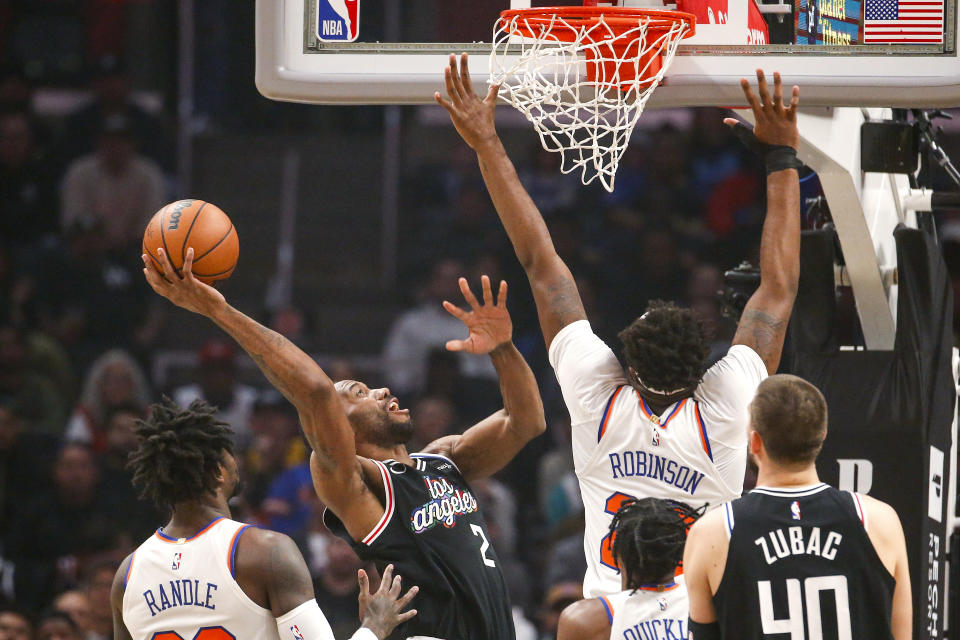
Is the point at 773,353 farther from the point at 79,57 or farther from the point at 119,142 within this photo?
the point at 79,57

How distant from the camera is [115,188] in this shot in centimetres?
1062

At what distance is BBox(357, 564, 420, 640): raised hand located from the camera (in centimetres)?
424

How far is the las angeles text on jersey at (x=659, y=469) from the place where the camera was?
404cm

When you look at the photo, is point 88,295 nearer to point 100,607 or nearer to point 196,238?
point 100,607

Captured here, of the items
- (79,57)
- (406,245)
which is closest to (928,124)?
(406,245)

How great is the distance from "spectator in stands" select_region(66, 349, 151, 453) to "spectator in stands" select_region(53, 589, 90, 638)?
2.19 metres

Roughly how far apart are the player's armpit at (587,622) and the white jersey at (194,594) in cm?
89

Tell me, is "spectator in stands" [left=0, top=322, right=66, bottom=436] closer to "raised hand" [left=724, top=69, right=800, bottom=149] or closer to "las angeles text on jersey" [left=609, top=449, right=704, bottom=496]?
"las angeles text on jersey" [left=609, top=449, right=704, bottom=496]

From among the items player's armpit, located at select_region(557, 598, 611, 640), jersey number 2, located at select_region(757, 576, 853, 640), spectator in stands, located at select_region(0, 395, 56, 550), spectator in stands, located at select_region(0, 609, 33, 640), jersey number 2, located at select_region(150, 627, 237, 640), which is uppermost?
jersey number 2, located at select_region(757, 576, 853, 640)

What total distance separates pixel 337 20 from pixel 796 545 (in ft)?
7.77

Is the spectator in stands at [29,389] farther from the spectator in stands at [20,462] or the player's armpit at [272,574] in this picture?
the player's armpit at [272,574]

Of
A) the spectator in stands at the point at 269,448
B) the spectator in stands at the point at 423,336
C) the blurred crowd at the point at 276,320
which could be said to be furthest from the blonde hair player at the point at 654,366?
the spectator in stands at the point at 423,336

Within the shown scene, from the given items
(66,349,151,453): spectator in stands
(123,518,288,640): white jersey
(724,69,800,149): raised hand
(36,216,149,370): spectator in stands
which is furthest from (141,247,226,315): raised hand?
(36,216,149,370): spectator in stands

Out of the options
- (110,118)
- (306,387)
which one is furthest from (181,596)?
(110,118)
